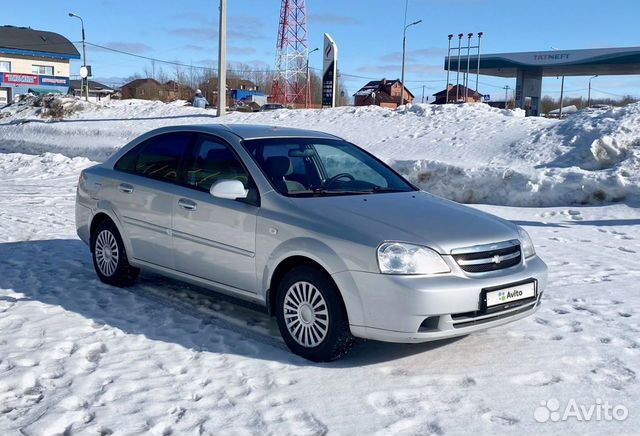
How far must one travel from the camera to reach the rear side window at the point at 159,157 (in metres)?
6.19

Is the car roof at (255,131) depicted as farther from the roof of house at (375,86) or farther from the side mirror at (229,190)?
the roof of house at (375,86)

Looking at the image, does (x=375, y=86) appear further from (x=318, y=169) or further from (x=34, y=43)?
(x=318, y=169)

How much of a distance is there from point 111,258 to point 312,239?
2.86 metres

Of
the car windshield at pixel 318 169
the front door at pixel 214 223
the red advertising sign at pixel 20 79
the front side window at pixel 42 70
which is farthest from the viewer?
the front side window at pixel 42 70

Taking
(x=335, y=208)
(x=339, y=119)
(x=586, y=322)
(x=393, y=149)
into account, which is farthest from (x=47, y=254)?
(x=339, y=119)

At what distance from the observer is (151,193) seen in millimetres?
6223

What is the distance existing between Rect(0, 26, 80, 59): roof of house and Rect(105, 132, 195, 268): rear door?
69374 millimetres

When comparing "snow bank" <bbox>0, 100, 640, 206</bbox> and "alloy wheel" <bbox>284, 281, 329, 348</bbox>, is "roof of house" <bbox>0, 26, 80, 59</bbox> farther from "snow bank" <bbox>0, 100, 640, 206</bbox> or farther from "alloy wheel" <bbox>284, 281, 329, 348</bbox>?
"alloy wheel" <bbox>284, 281, 329, 348</bbox>

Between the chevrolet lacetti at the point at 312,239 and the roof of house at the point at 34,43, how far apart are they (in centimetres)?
6993

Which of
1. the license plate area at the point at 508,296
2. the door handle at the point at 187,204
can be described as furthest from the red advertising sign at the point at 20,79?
the license plate area at the point at 508,296

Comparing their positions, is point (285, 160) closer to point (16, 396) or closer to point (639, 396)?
point (16, 396)

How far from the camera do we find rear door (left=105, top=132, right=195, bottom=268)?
19.9 ft

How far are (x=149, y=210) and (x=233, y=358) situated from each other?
1.95 metres

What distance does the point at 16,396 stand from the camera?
4.18 m
